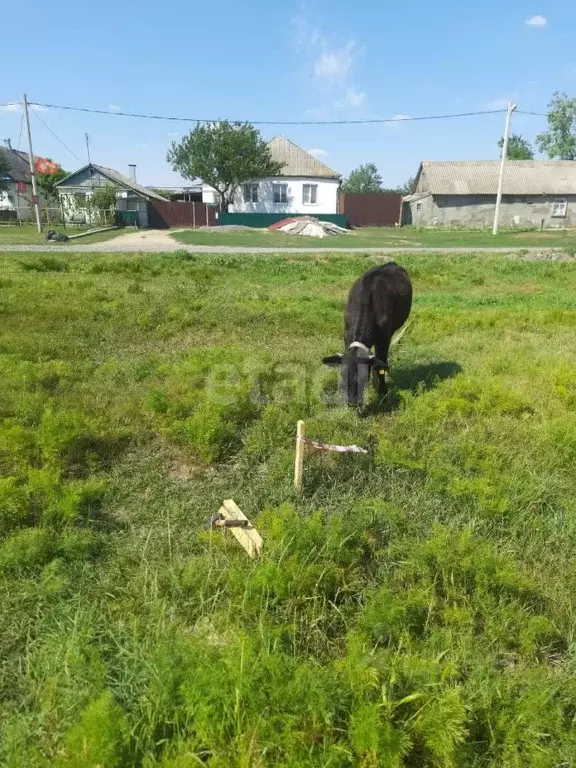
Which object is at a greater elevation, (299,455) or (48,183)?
(48,183)

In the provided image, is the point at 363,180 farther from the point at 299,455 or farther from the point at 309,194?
the point at 299,455

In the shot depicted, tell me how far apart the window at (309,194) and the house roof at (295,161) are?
0.82 m

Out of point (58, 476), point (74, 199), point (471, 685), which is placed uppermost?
point (74, 199)

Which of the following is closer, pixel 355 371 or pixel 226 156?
pixel 355 371

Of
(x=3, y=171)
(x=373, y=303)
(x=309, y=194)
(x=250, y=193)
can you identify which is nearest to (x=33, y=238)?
(x=250, y=193)

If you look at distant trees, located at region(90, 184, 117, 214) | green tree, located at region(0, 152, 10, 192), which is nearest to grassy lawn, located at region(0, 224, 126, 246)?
distant trees, located at region(90, 184, 117, 214)

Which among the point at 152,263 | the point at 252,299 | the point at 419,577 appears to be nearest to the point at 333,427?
the point at 419,577

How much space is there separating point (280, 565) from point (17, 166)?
62352mm

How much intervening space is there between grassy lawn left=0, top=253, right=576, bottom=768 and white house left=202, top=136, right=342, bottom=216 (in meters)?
39.3

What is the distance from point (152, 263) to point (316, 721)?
1376cm

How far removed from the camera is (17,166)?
5506cm

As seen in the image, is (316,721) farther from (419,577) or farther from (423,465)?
(423,465)

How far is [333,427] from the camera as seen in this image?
4.95 m

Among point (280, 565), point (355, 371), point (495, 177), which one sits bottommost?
point (280, 565)
